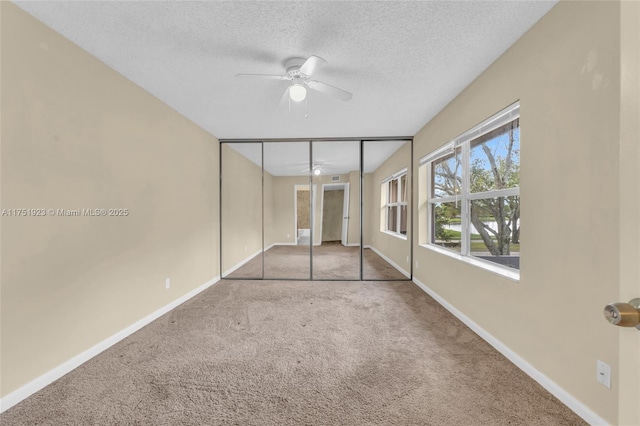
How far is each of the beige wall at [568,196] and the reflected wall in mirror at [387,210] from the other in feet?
7.24

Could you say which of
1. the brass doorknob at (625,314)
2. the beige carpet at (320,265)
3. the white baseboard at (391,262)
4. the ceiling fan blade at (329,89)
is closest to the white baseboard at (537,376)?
the brass doorknob at (625,314)

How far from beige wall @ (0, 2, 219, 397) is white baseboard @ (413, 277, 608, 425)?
3.20m

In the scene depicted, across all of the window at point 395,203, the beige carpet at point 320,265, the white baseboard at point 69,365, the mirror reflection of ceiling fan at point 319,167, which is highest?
the mirror reflection of ceiling fan at point 319,167

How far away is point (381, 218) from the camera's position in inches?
196

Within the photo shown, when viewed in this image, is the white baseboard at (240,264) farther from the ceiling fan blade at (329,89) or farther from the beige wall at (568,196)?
the beige wall at (568,196)

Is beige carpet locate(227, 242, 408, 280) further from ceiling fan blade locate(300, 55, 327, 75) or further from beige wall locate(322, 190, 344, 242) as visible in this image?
ceiling fan blade locate(300, 55, 327, 75)

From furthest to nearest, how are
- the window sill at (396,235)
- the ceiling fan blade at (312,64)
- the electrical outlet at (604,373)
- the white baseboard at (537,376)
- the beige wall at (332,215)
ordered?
the beige wall at (332,215) < the window sill at (396,235) < the ceiling fan blade at (312,64) < the white baseboard at (537,376) < the electrical outlet at (604,373)

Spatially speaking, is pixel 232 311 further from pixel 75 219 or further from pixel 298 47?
pixel 298 47

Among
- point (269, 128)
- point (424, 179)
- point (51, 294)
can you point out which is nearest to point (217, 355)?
point (51, 294)

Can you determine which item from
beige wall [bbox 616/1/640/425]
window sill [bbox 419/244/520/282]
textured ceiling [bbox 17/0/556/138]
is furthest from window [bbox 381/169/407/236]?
beige wall [bbox 616/1/640/425]

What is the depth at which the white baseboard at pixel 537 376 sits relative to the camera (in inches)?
54.5

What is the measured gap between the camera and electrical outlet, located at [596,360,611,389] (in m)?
1.28

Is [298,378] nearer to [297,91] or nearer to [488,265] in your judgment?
[488,265]

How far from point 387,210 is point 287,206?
2.05 metres
